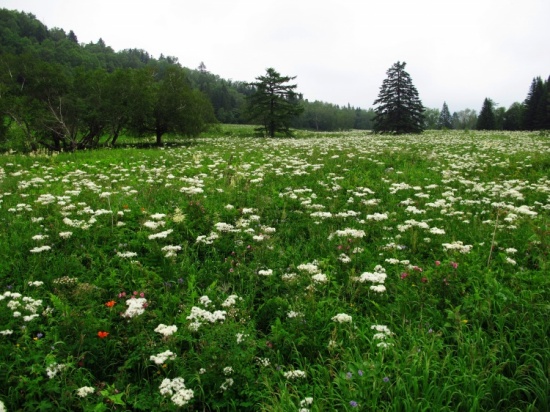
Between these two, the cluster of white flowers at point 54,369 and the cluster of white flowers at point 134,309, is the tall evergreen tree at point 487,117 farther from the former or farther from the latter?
the cluster of white flowers at point 54,369

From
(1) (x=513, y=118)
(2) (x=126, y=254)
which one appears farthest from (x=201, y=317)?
(1) (x=513, y=118)

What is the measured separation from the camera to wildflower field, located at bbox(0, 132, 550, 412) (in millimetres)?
2910

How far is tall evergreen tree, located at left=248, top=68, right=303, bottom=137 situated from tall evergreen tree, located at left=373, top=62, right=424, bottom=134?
47.6ft

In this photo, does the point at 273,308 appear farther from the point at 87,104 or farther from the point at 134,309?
the point at 87,104

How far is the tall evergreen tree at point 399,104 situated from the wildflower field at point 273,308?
125 ft

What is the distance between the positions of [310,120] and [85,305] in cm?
13408

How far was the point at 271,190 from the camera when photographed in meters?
9.09

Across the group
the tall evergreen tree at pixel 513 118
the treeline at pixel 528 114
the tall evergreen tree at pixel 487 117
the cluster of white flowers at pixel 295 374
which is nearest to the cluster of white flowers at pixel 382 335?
the cluster of white flowers at pixel 295 374

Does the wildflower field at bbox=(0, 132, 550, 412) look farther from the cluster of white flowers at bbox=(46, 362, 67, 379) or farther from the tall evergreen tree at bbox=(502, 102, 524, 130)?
the tall evergreen tree at bbox=(502, 102, 524, 130)

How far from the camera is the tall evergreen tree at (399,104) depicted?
142 ft

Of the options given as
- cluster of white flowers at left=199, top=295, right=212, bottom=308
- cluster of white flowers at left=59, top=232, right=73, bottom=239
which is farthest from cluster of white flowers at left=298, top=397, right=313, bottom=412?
cluster of white flowers at left=59, top=232, right=73, bottom=239

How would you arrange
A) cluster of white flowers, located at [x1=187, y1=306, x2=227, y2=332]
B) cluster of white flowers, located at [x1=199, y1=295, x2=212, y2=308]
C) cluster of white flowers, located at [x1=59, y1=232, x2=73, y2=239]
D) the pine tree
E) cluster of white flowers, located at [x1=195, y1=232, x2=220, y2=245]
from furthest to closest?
the pine tree → cluster of white flowers, located at [x1=195, y1=232, x2=220, y2=245] → cluster of white flowers, located at [x1=59, y1=232, x2=73, y2=239] → cluster of white flowers, located at [x1=199, y1=295, x2=212, y2=308] → cluster of white flowers, located at [x1=187, y1=306, x2=227, y2=332]

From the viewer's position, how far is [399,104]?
4350 cm

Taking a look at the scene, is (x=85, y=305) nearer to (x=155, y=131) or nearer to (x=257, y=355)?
(x=257, y=355)
